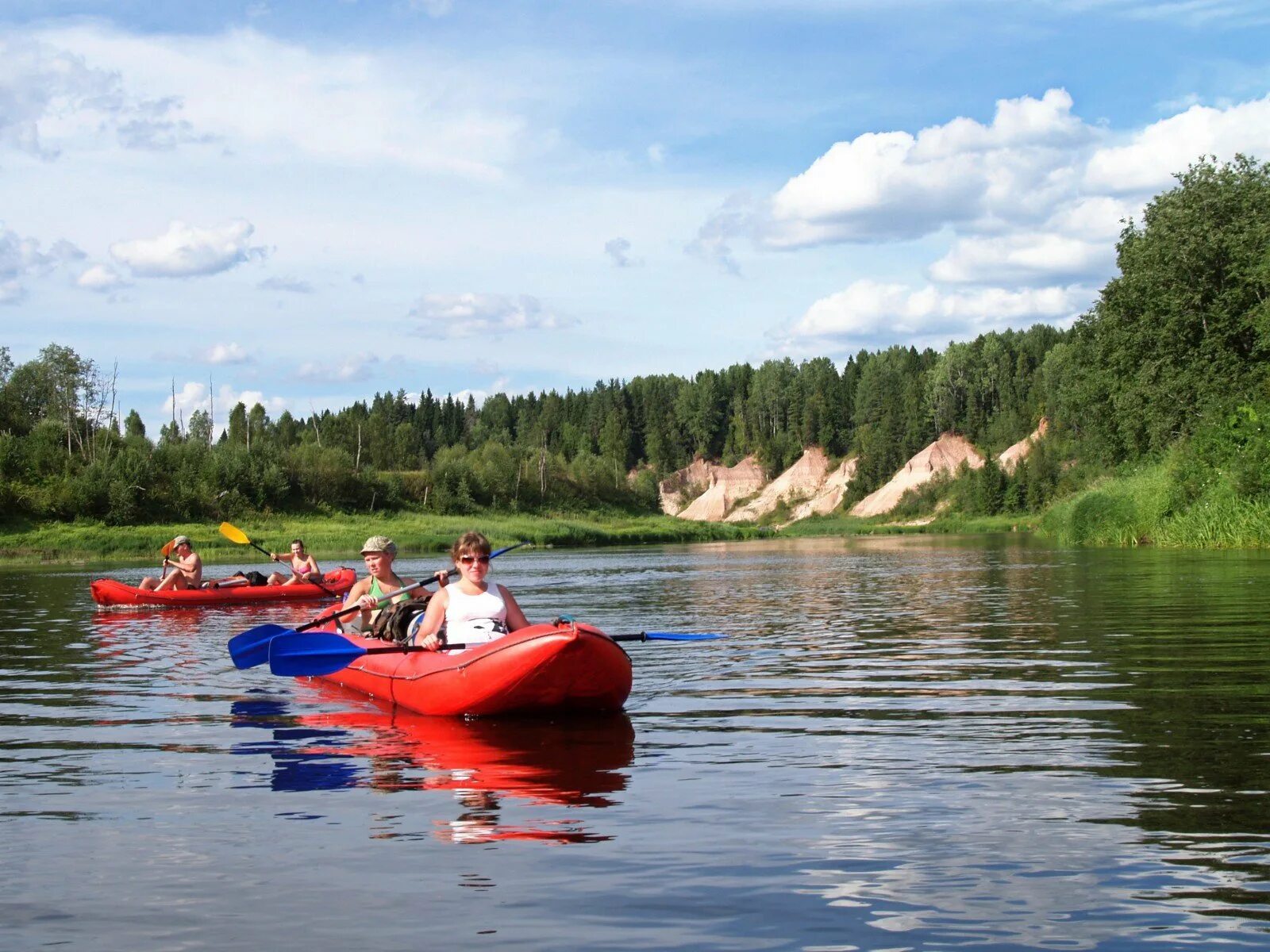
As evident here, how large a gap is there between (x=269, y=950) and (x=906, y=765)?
426 centimetres

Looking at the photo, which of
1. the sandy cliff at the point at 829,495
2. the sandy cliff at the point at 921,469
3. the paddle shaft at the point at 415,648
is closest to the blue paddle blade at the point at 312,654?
the paddle shaft at the point at 415,648

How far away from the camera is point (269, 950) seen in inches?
189

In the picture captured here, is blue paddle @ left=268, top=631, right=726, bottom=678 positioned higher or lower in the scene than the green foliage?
lower

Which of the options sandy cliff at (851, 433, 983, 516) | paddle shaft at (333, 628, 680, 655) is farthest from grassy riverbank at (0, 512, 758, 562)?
paddle shaft at (333, 628, 680, 655)

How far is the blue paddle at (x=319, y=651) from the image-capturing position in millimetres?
10641

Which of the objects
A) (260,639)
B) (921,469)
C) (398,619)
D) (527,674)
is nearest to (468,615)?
(527,674)

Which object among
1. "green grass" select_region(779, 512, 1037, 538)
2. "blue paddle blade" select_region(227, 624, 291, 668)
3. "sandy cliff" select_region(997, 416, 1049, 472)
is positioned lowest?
"green grass" select_region(779, 512, 1037, 538)

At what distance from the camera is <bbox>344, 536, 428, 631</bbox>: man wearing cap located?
40.5 feet

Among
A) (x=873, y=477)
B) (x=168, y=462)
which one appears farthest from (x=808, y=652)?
(x=873, y=477)

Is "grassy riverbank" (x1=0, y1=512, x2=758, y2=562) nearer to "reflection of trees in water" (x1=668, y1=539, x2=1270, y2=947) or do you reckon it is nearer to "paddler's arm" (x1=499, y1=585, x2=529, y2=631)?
"reflection of trees in water" (x1=668, y1=539, x2=1270, y2=947)

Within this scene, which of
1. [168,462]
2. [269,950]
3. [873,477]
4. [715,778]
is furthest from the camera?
[873,477]

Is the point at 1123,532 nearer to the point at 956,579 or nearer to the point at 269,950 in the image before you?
the point at 956,579

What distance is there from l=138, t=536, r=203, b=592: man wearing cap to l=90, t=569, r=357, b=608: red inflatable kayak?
0.30 meters

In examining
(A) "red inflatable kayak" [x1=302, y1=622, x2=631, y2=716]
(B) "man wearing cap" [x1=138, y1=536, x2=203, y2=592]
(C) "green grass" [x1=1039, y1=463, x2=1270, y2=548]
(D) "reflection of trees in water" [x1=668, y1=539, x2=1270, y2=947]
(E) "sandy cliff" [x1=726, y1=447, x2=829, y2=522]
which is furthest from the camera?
(E) "sandy cliff" [x1=726, y1=447, x2=829, y2=522]
